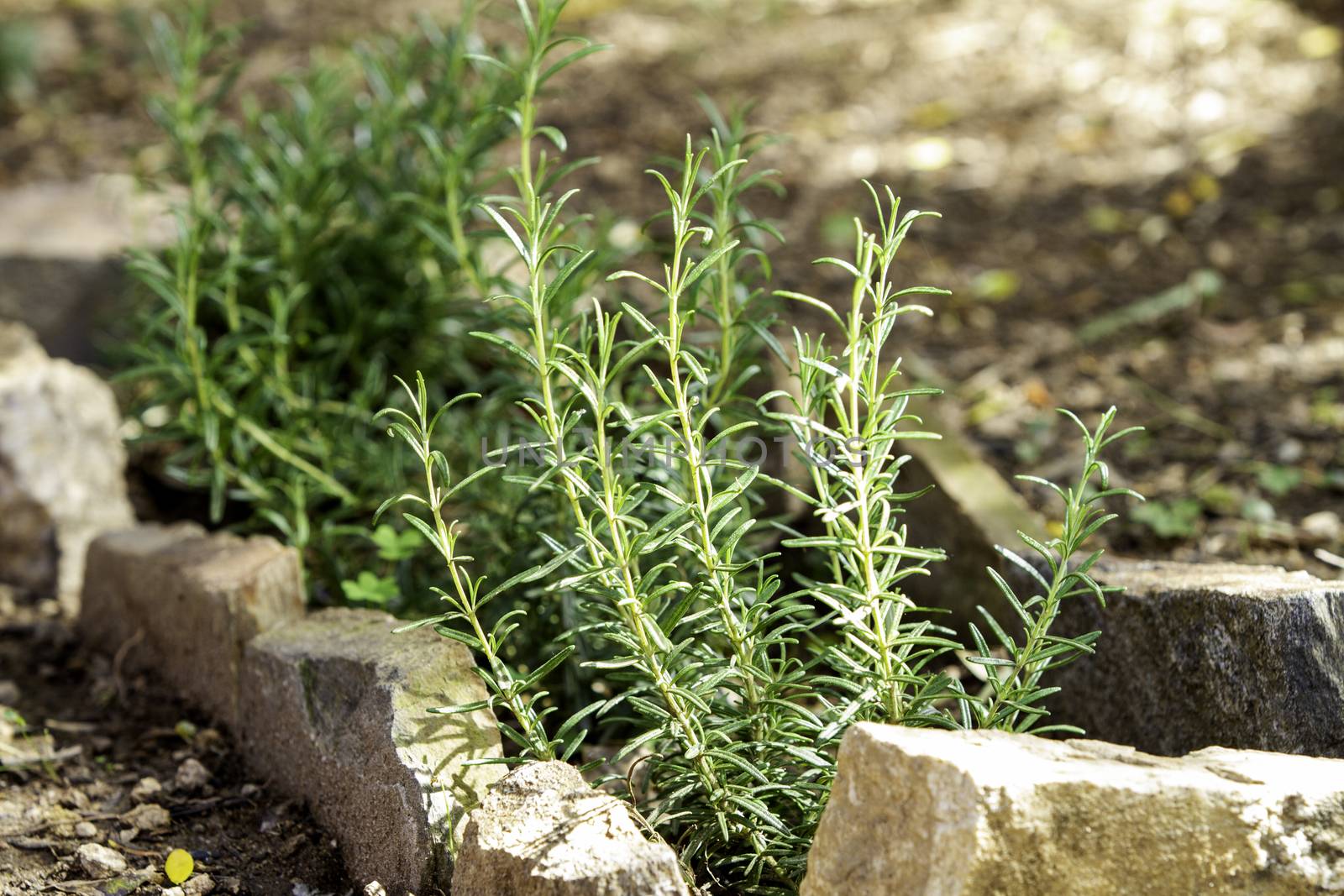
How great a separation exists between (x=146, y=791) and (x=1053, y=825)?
5.11ft

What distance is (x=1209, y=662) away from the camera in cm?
199

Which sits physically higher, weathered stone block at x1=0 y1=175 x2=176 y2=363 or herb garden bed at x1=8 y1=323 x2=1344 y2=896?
weathered stone block at x1=0 y1=175 x2=176 y2=363

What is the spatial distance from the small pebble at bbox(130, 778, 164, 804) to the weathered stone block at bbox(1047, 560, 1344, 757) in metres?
1.60

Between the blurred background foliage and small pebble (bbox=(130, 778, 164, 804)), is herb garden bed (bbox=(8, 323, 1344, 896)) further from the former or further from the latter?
the blurred background foliage

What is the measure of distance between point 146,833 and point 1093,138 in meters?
4.33

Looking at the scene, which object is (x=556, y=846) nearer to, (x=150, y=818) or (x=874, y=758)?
(x=874, y=758)

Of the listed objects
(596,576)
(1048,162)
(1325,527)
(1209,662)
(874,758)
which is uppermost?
(596,576)

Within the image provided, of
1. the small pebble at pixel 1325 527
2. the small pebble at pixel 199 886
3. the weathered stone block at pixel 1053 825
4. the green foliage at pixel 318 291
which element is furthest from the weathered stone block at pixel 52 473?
the small pebble at pixel 1325 527

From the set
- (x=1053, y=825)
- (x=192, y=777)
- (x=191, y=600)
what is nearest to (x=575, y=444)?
(x=191, y=600)

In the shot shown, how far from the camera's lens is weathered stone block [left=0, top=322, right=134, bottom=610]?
9.63 ft

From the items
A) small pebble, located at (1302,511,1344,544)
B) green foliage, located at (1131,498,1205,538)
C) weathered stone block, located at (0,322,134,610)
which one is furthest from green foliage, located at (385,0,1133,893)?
weathered stone block, located at (0,322,134,610)

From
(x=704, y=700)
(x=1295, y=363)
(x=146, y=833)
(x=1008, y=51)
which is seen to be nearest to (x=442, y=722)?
(x=704, y=700)

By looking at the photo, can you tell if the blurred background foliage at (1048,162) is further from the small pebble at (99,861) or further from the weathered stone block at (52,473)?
the small pebble at (99,861)

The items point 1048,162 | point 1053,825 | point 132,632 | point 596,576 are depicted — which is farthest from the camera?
point 1048,162
